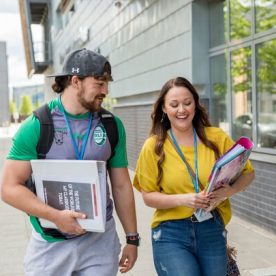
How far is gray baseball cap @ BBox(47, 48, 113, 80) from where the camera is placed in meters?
2.51

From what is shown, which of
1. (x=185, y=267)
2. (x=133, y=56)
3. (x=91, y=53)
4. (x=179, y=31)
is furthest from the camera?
(x=133, y=56)

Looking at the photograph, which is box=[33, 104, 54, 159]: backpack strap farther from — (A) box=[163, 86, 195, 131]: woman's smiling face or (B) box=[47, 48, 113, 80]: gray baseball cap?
(A) box=[163, 86, 195, 131]: woman's smiling face

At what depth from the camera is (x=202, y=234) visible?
2.81 m

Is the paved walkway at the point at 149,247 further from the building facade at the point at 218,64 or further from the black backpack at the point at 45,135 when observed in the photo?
the black backpack at the point at 45,135

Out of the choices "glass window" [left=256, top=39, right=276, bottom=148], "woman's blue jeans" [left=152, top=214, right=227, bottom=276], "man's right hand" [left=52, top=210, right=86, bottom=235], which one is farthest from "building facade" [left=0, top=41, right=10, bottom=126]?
"man's right hand" [left=52, top=210, right=86, bottom=235]

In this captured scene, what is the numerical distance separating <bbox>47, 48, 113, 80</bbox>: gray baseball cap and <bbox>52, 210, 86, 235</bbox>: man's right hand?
659mm

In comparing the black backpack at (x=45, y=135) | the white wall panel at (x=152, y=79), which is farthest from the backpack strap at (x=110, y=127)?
the white wall panel at (x=152, y=79)

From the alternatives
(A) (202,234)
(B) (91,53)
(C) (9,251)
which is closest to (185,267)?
(A) (202,234)

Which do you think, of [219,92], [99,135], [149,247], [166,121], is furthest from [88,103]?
[219,92]

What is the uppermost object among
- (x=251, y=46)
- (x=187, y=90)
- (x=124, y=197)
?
(x=251, y=46)

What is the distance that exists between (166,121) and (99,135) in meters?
0.62

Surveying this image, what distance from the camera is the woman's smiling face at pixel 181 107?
2.90 m

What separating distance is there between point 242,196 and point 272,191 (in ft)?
2.82

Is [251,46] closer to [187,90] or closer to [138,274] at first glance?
[138,274]
